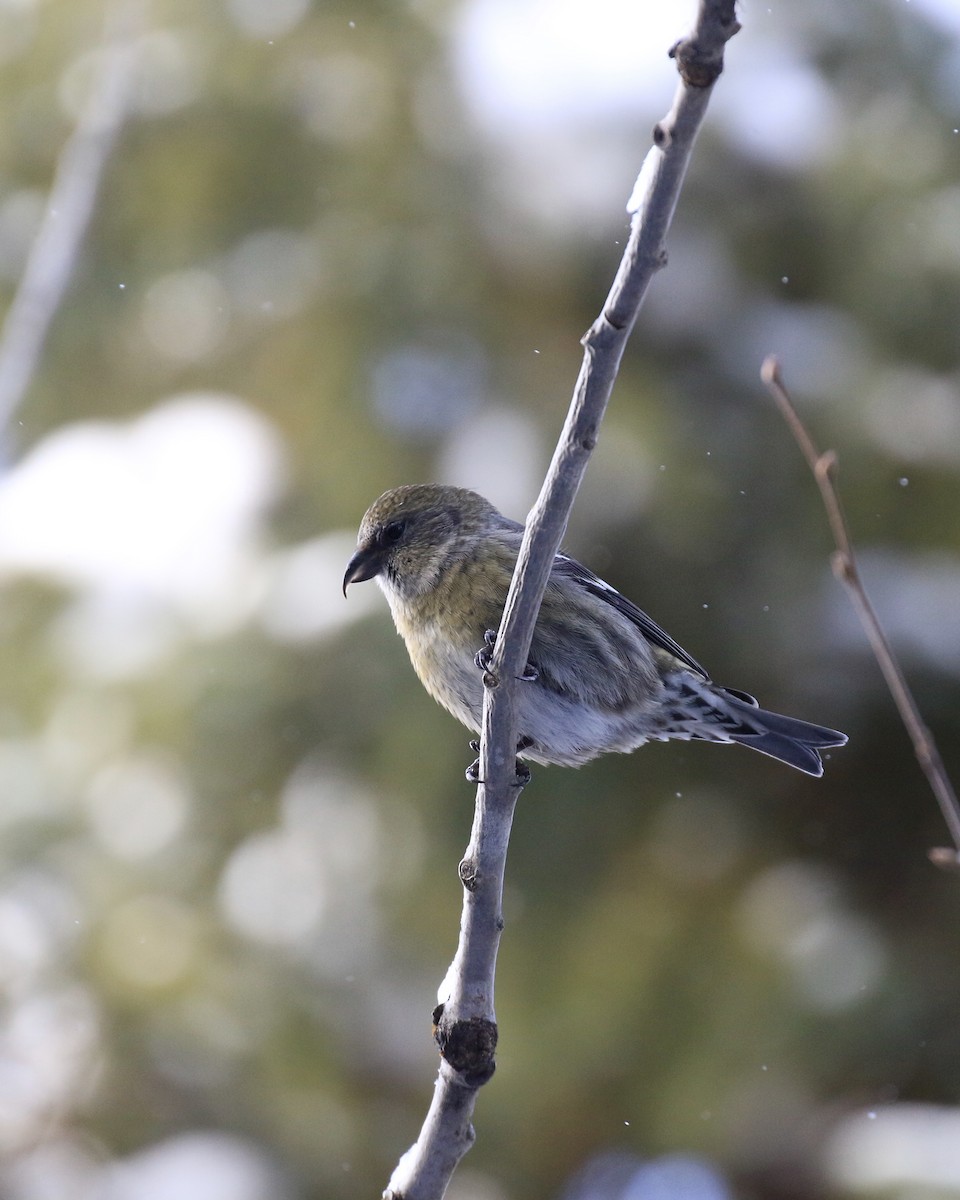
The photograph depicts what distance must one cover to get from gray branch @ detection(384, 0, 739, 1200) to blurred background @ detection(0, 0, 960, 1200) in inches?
115

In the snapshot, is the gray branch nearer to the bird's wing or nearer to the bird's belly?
the bird's belly

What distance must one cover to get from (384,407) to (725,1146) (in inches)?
135

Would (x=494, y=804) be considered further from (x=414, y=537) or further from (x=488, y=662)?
(x=414, y=537)

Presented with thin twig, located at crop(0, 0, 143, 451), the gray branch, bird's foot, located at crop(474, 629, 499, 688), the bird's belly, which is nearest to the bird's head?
the bird's belly

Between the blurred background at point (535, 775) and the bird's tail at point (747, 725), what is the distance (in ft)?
5.70

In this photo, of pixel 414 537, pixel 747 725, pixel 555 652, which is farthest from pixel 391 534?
pixel 747 725

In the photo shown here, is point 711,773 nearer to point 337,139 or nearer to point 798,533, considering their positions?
point 798,533

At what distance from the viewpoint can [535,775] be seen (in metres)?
4.96

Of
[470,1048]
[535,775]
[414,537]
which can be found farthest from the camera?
[535,775]

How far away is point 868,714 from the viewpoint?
5.01 m

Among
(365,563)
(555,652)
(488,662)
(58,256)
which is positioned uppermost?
(58,256)

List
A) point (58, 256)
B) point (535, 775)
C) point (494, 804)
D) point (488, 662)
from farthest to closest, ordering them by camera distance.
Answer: point (535, 775) → point (58, 256) → point (488, 662) → point (494, 804)

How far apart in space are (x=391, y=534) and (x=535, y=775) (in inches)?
74.7

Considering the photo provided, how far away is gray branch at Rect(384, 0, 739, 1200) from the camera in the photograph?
1639 millimetres
